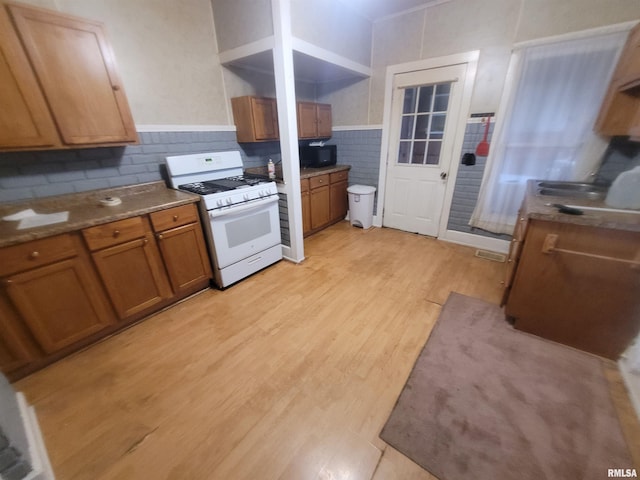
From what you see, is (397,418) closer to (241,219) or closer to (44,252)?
(241,219)

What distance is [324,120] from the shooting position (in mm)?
3754

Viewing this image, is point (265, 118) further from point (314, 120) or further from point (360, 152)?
point (360, 152)

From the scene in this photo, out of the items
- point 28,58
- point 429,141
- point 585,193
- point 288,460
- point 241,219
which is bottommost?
point 288,460

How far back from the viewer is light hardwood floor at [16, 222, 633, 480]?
1179mm

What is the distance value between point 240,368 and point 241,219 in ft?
4.26

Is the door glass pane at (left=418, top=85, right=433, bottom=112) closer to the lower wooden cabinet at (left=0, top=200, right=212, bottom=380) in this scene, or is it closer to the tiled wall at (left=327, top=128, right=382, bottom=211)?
the tiled wall at (left=327, top=128, right=382, bottom=211)

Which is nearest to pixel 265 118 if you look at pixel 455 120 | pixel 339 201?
pixel 339 201

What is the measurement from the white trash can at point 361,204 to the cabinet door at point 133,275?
2662mm

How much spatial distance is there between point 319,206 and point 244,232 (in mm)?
1445

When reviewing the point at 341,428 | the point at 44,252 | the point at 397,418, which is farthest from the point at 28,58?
the point at 397,418

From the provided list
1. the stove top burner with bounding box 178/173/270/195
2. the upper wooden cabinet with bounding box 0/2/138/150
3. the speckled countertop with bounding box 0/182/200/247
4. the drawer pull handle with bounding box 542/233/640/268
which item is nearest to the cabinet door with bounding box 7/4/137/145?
the upper wooden cabinet with bounding box 0/2/138/150

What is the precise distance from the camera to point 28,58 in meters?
1.51

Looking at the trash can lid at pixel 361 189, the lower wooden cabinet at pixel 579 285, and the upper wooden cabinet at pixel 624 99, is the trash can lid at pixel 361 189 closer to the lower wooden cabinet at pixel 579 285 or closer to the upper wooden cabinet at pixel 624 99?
Result: the lower wooden cabinet at pixel 579 285

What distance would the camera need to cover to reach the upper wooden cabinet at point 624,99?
1748 millimetres
